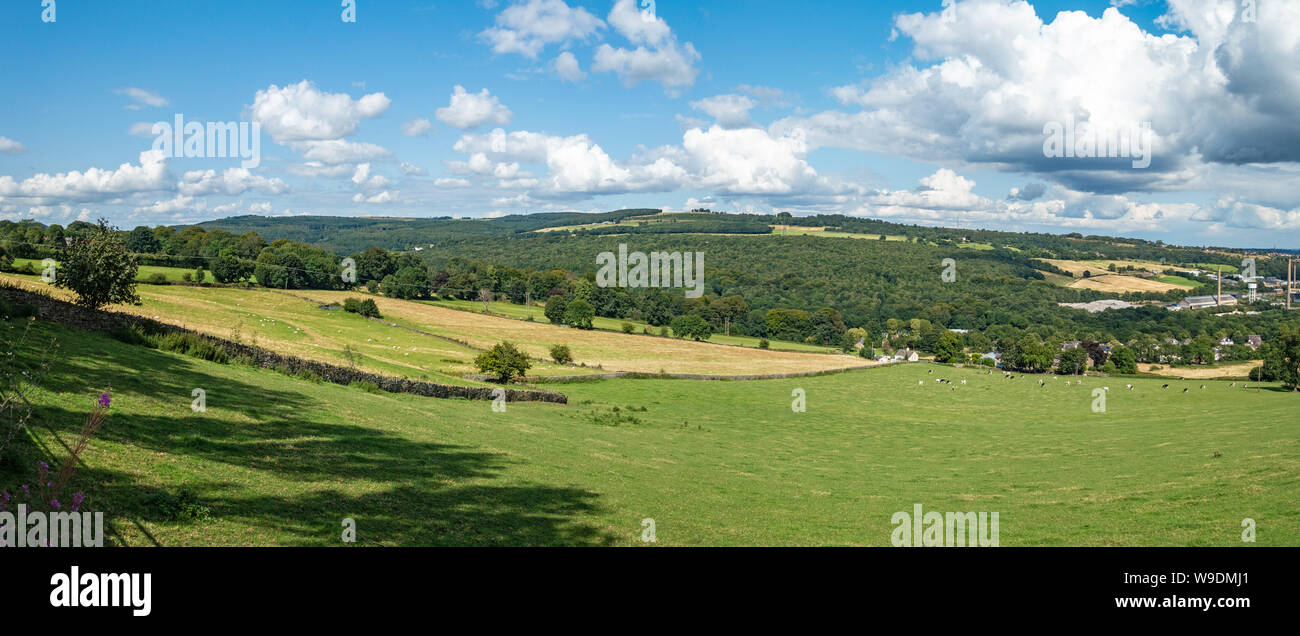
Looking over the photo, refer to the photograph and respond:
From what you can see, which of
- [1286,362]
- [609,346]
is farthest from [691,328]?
[1286,362]

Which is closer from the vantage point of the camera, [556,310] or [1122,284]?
[556,310]

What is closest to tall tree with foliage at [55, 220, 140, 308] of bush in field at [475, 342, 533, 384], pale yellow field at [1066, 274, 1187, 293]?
bush in field at [475, 342, 533, 384]

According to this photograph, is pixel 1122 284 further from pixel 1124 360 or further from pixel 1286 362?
pixel 1286 362

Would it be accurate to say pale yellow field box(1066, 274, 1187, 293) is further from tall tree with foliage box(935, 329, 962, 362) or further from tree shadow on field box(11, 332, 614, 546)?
tree shadow on field box(11, 332, 614, 546)

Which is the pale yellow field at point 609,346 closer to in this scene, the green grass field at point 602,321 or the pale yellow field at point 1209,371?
the green grass field at point 602,321

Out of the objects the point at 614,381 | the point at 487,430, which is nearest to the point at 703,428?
the point at 487,430
